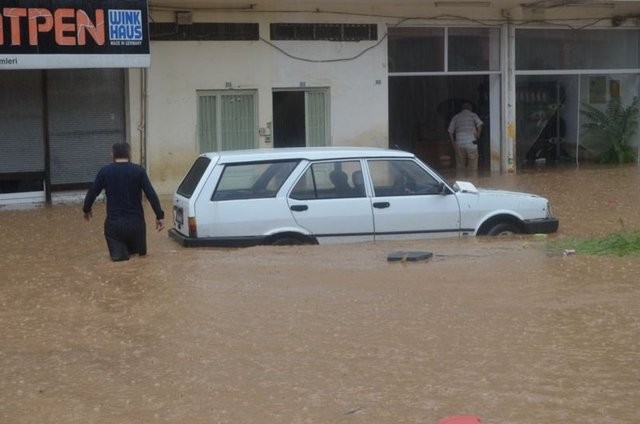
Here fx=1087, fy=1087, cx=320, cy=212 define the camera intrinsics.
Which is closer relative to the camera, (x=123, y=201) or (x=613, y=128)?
(x=123, y=201)

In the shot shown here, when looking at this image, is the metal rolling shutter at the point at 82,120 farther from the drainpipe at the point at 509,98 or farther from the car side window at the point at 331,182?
the drainpipe at the point at 509,98

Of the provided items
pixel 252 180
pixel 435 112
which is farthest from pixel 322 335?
pixel 435 112

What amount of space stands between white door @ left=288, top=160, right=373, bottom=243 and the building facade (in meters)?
6.90

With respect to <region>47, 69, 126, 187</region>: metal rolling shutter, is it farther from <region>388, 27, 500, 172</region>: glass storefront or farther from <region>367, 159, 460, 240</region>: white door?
<region>367, 159, 460, 240</region>: white door

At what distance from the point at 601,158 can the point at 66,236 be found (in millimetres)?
14077

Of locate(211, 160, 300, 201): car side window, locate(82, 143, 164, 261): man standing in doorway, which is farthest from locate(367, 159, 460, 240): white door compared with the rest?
locate(82, 143, 164, 261): man standing in doorway

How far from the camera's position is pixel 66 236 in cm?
1505

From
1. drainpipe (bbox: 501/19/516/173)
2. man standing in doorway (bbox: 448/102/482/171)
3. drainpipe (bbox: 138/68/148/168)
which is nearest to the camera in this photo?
drainpipe (bbox: 138/68/148/168)

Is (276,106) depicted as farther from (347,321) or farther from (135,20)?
(347,321)

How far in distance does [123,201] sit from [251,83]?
8876 mm

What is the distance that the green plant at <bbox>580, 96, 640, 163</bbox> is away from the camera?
24.3 metres

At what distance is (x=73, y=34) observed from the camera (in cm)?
1752

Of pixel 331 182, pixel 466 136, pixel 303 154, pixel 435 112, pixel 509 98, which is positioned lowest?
pixel 331 182

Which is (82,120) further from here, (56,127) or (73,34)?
(73,34)
